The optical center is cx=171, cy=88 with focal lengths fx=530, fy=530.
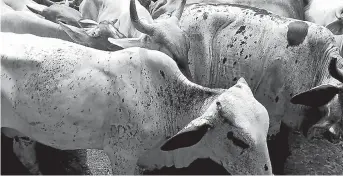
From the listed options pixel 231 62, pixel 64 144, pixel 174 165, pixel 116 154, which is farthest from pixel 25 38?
pixel 231 62

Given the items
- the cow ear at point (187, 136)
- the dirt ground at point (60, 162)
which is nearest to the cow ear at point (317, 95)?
the cow ear at point (187, 136)

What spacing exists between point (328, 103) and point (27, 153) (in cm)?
204

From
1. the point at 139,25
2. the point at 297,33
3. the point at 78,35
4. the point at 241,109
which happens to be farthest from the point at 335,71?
the point at 78,35

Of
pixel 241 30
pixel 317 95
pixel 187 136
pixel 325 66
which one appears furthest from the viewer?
pixel 241 30

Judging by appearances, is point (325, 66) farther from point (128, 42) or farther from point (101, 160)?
point (101, 160)

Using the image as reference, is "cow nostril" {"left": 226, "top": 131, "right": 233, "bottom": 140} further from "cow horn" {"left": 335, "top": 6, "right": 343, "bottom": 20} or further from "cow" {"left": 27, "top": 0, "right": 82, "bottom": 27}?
"cow horn" {"left": 335, "top": 6, "right": 343, "bottom": 20}

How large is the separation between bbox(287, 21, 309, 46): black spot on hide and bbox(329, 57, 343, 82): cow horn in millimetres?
389

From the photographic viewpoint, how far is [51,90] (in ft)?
9.54

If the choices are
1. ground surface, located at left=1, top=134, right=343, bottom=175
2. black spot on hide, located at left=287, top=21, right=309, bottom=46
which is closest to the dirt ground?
ground surface, located at left=1, top=134, right=343, bottom=175

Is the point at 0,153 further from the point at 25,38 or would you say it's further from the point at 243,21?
the point at 243,21

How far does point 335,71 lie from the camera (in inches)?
133

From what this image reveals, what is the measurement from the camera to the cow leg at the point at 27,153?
352 cm

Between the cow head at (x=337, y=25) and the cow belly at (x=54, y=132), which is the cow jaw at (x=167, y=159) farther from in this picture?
the cow head at (x=337, y=25)

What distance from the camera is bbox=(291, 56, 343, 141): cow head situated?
10.7ft
